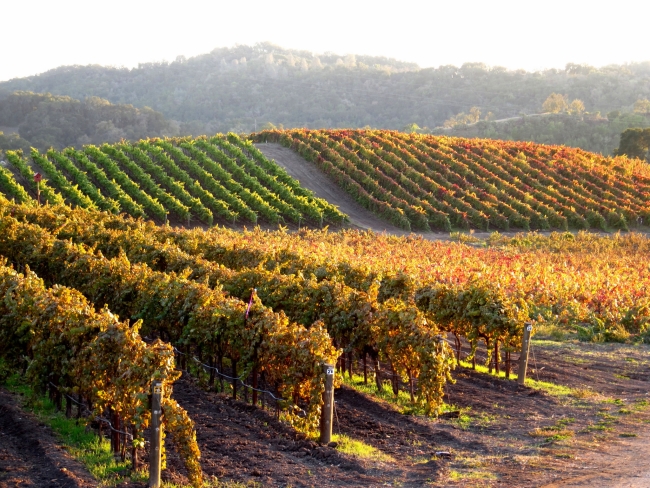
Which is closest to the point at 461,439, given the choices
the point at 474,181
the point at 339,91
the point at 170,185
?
the point at 170,185

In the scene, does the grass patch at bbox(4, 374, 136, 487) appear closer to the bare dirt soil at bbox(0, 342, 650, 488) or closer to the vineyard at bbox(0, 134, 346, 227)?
the bare dirt soil at bbox(0, 342, 650, 488)

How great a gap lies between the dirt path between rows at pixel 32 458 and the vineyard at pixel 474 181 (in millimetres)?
31945

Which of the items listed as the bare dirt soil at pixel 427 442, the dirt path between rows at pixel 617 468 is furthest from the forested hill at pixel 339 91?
the dirt path between rows at pixel 617 468

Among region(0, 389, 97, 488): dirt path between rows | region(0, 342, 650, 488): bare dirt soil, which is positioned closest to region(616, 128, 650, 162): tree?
region(0, 342, 650, 488): bare dirt soil

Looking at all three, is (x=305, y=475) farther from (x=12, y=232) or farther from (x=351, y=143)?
(x=351, y=143)

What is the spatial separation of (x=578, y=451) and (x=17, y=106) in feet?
285

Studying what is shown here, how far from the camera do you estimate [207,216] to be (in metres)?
36.5

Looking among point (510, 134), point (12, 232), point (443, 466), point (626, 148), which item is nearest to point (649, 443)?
point (443, 466)

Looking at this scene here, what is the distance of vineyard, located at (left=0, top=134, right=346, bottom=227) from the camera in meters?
36.1

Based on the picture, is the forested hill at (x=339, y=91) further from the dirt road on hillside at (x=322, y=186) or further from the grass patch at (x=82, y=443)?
the grass patch at (x=82, y=443)

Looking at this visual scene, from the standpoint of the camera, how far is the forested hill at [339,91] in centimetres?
12356

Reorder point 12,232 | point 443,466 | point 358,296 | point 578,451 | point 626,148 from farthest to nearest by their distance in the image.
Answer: point 626,148 → point 12,232 → point 358,296 → point 578,451 → point 443,466

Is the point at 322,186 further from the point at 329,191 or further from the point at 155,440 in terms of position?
the point at 155,440

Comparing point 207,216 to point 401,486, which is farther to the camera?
point 207,216
